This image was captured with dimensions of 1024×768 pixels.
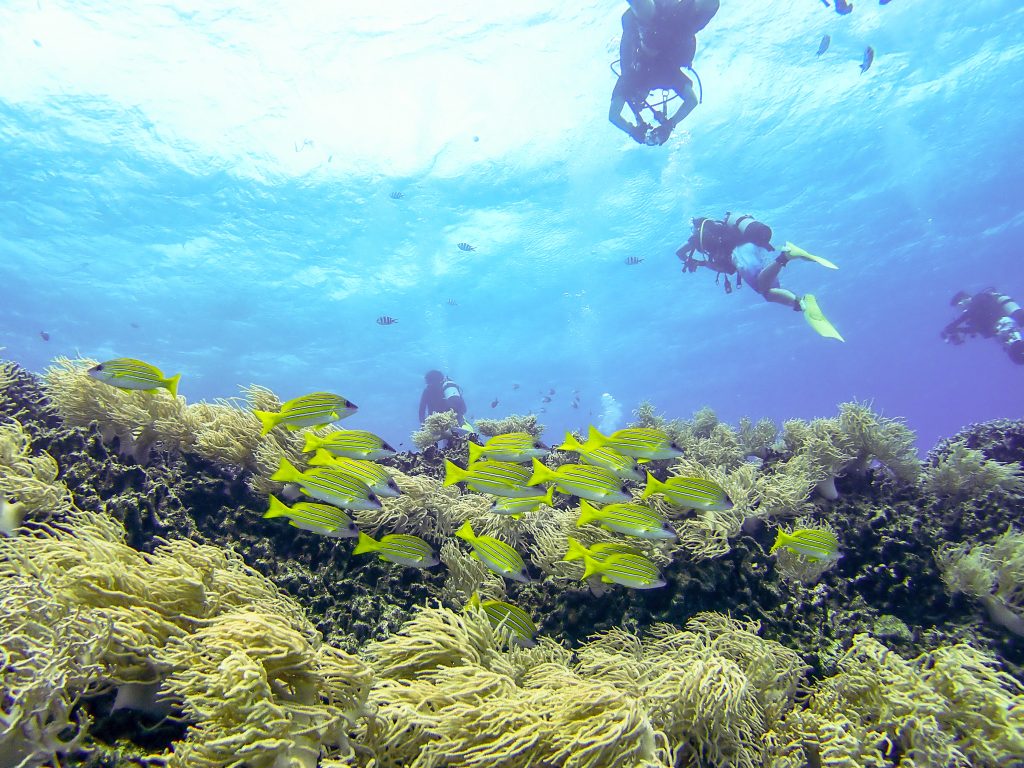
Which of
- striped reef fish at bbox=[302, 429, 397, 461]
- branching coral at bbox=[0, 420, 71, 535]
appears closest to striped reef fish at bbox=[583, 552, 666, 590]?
striped reef fish at bbox=[302, 429, 397, 461]

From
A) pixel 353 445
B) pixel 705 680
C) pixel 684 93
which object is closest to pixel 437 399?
pixel 684 93

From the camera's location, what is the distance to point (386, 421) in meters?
82.5

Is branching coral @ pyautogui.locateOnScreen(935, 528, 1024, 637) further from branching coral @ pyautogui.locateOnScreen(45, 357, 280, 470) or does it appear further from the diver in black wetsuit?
the diver in black wetsuit

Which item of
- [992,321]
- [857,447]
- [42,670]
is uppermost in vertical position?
[992,321]

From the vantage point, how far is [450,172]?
31.0 m

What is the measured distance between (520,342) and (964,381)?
10796 cm

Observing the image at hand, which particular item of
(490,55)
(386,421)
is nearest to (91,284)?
(490,55)

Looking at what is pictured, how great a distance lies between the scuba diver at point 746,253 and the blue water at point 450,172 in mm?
4229

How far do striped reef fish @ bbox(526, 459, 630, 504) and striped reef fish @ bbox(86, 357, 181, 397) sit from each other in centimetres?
305

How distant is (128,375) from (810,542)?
5863 mm

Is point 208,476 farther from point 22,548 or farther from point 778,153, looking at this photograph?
point 778,153

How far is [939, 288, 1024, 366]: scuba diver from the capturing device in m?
13.9

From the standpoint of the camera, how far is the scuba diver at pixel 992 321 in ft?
45.7

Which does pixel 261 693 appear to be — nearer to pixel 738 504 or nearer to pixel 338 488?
pixel 338 488
